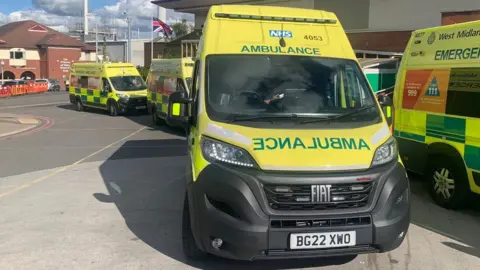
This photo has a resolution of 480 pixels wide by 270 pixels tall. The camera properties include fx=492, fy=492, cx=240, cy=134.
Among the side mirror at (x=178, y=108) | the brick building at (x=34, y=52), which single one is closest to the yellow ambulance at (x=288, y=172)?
the side mirror at (x=178, y=108)

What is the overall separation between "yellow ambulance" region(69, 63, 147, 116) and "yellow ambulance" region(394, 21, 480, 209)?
1648 cm

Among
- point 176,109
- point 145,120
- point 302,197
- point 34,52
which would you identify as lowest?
point 145,120

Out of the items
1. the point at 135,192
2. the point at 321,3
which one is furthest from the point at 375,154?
the point at 321,3

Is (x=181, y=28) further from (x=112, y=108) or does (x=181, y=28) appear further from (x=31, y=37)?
(x=112, y=108)

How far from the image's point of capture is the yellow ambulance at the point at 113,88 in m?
22.1

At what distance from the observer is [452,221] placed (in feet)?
19.3

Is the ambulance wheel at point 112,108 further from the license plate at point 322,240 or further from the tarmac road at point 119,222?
the license plate at point 322,240

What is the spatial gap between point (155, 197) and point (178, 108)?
91.4 inches

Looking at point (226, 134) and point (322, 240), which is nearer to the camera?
point (322, 240)

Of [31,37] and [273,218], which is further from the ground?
[31,37]

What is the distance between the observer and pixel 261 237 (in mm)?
3703

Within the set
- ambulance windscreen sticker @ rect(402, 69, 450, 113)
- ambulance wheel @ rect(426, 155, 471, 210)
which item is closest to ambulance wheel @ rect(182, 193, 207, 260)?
ambulance wheel @ rect(426, 155, 471, 210)

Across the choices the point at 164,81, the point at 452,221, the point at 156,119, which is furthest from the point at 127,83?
the point at 452,221

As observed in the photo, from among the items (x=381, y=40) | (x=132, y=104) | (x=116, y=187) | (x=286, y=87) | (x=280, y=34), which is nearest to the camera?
(x=286, y=87)
